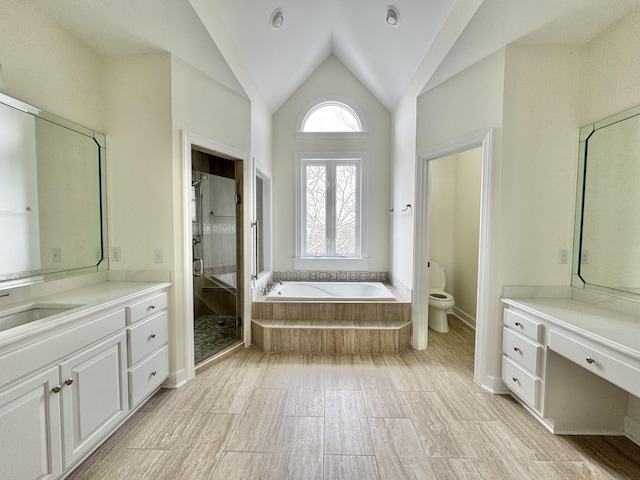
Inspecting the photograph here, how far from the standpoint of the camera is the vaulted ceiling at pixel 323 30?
5.96 feet

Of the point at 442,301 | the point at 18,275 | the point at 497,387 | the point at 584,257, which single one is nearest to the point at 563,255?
the point at 584,257

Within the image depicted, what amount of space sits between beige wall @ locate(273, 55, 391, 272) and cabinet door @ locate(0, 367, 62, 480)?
2.89 metres

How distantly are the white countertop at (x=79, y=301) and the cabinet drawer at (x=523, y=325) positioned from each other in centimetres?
256

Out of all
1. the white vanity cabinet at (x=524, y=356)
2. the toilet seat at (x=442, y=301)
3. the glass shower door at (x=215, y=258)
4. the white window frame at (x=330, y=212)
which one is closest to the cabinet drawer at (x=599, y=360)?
the white vanity cabinet at (x=524, y=356)

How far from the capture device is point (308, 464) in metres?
1.54

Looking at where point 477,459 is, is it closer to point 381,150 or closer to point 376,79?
point 381,150

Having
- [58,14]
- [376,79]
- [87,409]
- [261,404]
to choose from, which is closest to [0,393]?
[87,409]

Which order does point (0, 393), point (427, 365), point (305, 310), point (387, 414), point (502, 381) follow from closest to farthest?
1. point (0, 393)
2. point (387, 414)
3. point (502, 381)
4. point (427, 365)
5. point (305, 310)

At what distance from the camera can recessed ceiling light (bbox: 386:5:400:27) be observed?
2355 mm

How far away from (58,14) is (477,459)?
12.1 ft

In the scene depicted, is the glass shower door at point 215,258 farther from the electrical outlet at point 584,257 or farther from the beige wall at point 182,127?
the electrical outlet at point 584,257

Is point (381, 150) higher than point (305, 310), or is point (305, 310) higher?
point (381, 150)

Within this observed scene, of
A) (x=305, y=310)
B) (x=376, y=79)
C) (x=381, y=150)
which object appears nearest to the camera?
(x=305, y=310)

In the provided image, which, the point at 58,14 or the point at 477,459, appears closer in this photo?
the point at 477,459
